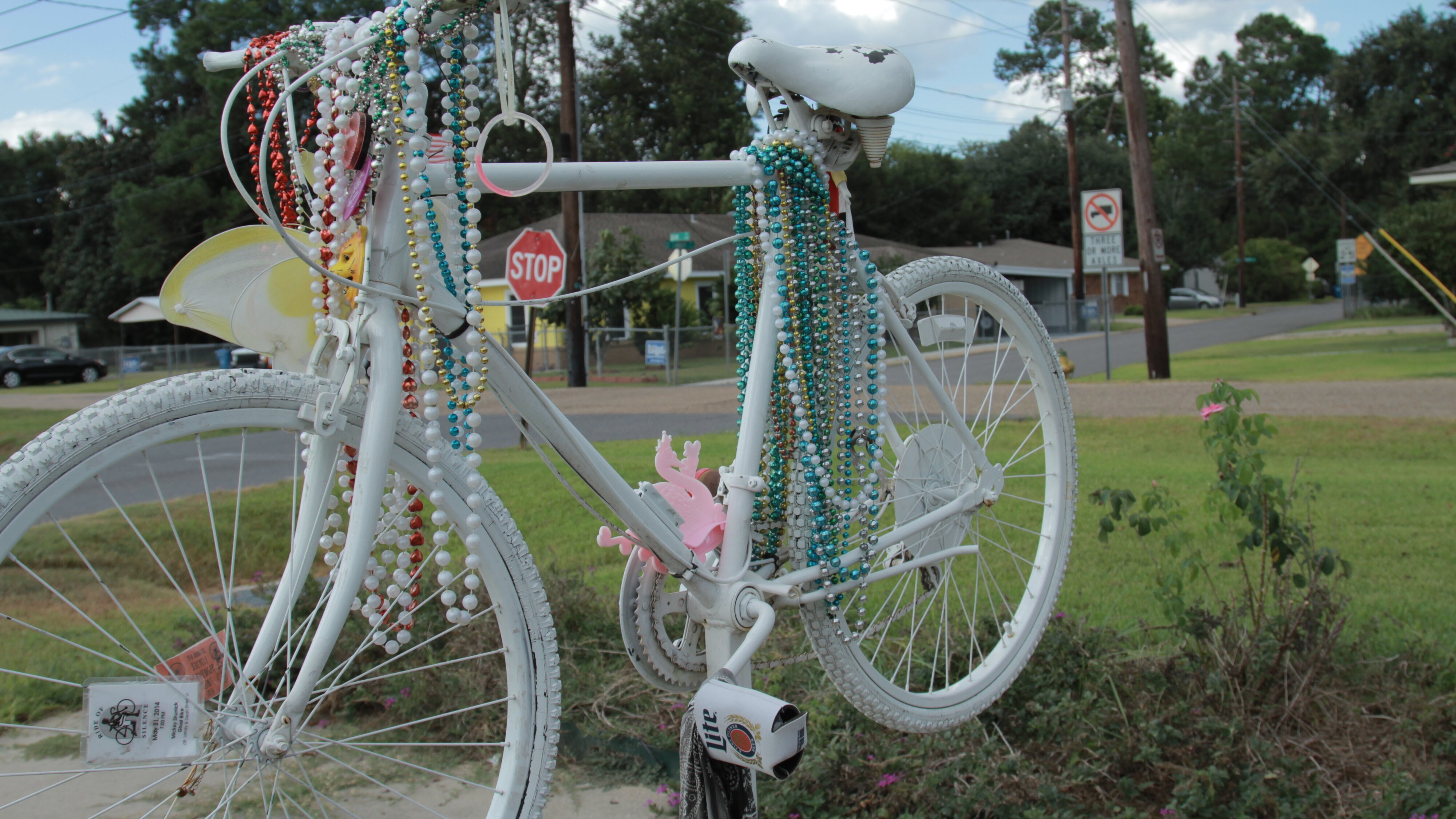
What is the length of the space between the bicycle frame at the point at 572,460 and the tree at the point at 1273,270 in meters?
53.5

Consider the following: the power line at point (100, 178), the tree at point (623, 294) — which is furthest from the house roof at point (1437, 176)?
the power line at point (100, 178)

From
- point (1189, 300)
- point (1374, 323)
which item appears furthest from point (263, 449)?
point (1189, 300)

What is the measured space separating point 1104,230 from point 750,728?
13.9m

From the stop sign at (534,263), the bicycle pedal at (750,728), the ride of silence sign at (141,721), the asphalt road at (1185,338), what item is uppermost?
the stop sign at (534,263)

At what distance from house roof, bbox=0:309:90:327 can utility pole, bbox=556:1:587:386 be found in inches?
1135

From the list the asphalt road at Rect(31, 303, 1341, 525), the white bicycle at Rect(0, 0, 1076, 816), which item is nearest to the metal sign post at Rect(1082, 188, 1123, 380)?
the asphalt road at Rect(31, 303, 1341, 525)

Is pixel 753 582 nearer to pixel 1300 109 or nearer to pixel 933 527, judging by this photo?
pixel 933 527

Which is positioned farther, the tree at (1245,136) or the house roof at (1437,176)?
the tree at (1245,136)

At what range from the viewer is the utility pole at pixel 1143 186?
13.9 metres

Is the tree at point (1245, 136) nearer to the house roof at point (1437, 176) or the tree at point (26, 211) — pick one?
the house roof at point (1437, 176)

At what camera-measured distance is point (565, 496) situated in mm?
5789

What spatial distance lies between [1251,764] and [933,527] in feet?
2.89

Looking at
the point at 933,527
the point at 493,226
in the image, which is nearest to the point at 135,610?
the point at 933,527

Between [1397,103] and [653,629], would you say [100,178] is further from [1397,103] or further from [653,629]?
[1397,103]
